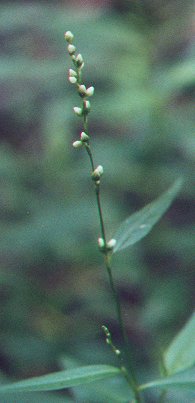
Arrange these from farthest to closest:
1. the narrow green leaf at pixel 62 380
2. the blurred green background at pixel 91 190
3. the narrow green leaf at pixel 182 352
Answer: the blurred green background at pixel 91 190 → the narrow green leaf at pixel 182 352 → the narrow green leaf at pixel 62 380

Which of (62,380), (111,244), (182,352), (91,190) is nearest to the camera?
(62,380)

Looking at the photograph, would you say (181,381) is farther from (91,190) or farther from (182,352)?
(91,190)

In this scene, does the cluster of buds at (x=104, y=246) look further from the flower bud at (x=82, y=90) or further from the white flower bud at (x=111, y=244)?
the flower bud at (x=82, y=90)

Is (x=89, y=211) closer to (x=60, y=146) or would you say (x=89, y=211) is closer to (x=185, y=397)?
(x=60, y=146)

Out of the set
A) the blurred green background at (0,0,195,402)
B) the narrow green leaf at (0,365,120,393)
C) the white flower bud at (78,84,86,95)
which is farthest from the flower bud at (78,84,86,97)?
the blurred green background at (0,0,195,402)

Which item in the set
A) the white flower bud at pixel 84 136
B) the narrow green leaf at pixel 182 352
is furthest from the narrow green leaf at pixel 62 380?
the white flower bud at pixel 84 136

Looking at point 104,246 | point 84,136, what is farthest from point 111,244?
point 84,136

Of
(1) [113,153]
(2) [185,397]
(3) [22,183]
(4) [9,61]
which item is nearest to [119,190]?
(1) [113,153]
